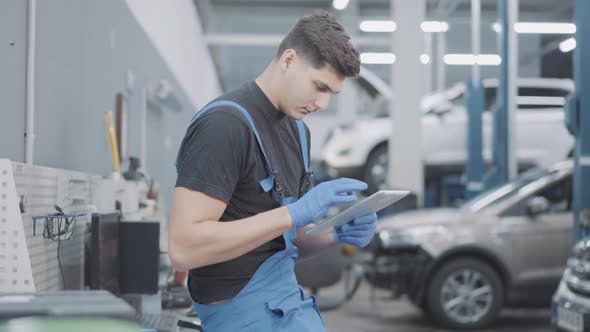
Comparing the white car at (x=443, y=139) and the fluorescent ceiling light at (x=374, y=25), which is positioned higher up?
the fluorescent ceiling light at (x=374, y=25)

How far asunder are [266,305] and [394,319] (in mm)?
5588


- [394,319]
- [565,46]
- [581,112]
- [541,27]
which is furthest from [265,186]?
[565,46]

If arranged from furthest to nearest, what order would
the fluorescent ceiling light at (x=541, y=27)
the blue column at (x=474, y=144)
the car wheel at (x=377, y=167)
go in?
the fluorescent ceiling light at (x=541, y=27)
the blue column at (x=474, y=144)
the car wheel at (x=377, y=167)

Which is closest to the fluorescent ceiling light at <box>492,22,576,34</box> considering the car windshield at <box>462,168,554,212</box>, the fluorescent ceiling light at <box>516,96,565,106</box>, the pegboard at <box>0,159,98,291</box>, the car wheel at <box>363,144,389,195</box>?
the fluorescent ceiling light at <box>516,96,565,106</box>

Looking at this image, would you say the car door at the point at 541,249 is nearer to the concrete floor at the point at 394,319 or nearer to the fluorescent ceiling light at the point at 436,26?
the concrete floor at the point at 394,319

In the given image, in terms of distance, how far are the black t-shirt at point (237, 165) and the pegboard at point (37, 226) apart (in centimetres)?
46

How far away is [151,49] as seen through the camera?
5988 mm

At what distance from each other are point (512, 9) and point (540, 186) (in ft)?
11.8

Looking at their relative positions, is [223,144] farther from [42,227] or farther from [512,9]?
[512,9]

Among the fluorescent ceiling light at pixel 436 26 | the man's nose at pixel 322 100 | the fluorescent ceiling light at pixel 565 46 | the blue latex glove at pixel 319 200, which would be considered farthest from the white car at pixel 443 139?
the blue latex glove at pixel 319 200

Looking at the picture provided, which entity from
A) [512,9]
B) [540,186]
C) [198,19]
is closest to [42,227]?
[540,186]

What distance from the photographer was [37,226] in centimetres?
241

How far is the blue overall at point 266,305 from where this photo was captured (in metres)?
2.09

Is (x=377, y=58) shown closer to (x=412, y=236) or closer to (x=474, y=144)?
(x=474, y=144)
